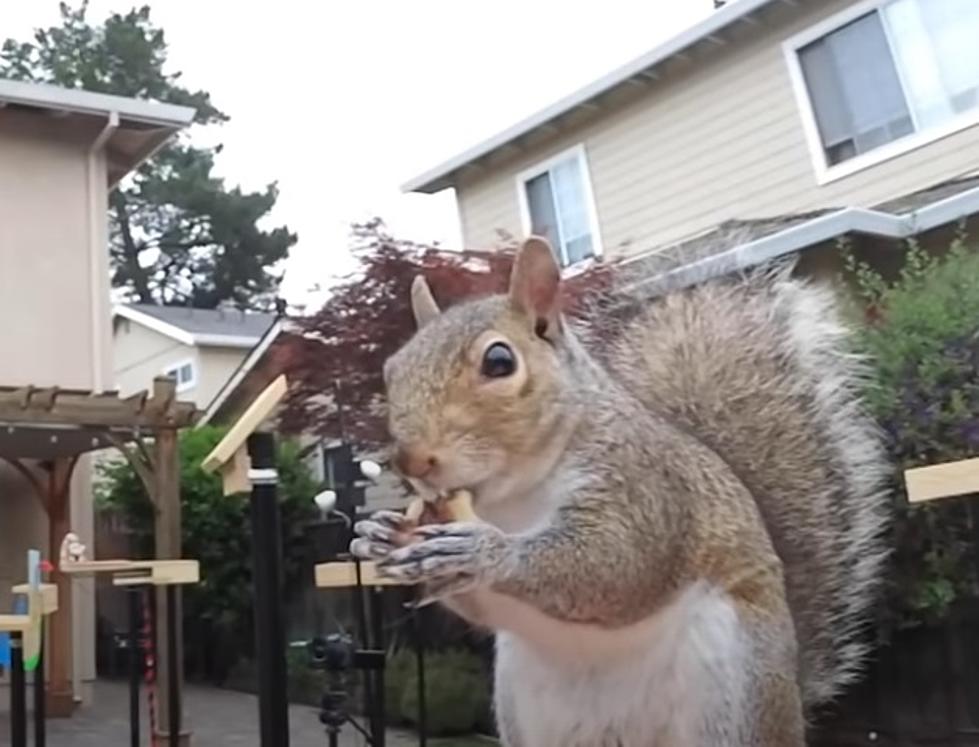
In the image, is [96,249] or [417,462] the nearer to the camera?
[417,462]

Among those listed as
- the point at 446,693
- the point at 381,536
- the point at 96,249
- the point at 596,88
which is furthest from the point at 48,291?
the point at 381,536

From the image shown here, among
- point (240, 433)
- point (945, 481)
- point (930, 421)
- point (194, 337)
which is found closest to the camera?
point (945, 481)

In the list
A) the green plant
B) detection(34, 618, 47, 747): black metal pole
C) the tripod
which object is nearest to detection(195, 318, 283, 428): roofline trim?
the green plant

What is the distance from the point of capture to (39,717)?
380cm

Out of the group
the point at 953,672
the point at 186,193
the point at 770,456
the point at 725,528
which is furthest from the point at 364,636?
the point at 186,193

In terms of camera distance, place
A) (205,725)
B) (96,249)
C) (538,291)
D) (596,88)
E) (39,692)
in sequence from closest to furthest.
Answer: (538,291) < (39,692) < (205,725) < (596,88) < (96,249)

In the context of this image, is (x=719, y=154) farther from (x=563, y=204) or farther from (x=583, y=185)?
(x=563, y=204)

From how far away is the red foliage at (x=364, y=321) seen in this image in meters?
6.59

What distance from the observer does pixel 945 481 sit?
77.4 inches

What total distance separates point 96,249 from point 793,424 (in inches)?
319

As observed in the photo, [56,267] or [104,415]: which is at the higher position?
[56,267]

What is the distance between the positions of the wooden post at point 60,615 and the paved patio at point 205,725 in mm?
156

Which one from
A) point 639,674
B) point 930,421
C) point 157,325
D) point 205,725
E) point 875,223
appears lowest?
point 205,725

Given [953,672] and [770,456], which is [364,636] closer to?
[770,456]
